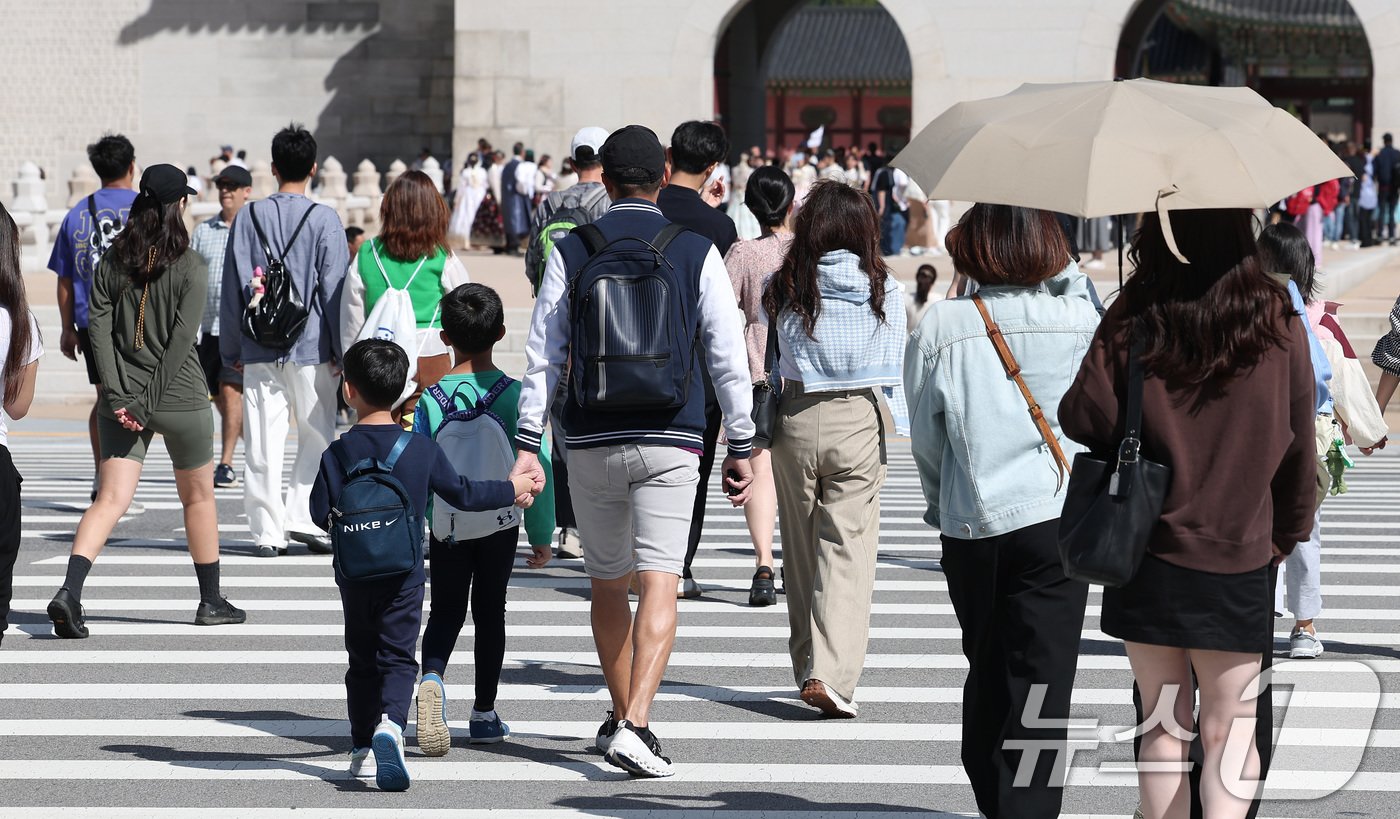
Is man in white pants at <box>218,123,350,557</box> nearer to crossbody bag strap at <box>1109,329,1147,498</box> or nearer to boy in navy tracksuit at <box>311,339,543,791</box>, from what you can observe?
boy in navy tracksuit at <box>311,339,543,791</box>

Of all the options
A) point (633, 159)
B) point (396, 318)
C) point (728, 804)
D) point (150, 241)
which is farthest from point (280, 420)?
point (728, 804)

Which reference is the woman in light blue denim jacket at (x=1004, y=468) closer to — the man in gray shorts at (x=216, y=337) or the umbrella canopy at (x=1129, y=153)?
the umbrella canopy at (x=1129, y=153)

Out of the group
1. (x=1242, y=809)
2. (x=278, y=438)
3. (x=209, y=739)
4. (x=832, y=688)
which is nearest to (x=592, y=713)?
(x=832, y=688)

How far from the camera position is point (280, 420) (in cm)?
948

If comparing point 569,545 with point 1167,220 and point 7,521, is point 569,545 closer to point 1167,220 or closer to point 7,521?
point 7,521

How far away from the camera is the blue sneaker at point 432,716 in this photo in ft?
18.6

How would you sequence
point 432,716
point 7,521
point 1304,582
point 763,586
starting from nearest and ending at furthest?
point 7,521 < point 432,716 < point 1304,582 < point 763,586

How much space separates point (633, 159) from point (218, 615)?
3307 millimetres

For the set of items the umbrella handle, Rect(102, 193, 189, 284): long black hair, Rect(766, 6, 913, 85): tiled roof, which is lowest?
Rect(102, 193, 189, 284): long black hair

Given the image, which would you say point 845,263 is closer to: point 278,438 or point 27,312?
point 27,312

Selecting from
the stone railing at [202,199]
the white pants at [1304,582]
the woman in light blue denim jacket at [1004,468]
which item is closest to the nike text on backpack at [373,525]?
the woman in light blue denim jacket at [1004,468]

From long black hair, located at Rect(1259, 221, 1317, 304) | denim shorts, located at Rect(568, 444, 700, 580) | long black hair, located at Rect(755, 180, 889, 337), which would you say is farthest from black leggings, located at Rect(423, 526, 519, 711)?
long black hair, located at Rect(1259, 221, 1317, 304)

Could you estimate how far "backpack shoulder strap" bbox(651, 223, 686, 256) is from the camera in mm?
5520

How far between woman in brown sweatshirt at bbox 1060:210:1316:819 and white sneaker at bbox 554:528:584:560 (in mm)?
5716
